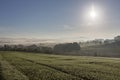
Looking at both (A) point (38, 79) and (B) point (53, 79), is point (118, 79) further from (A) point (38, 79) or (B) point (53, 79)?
(A) point (38, 79)

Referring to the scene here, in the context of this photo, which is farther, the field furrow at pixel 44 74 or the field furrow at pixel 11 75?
the field furrow at pixel 44 74

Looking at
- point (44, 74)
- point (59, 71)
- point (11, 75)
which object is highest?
point (11, 75)

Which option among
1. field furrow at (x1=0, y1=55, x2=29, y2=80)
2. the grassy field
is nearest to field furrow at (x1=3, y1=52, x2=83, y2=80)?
the grassy field

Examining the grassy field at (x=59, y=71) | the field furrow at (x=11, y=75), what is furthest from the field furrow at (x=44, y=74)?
the field furrow at (x=11, y=75)

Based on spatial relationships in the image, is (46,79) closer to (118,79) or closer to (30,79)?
(30,79)

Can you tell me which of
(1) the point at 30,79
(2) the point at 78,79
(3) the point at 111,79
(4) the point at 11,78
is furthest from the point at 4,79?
(3) the point at 111,79

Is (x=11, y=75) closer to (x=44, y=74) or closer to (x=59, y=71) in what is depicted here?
(x=44, y=74)

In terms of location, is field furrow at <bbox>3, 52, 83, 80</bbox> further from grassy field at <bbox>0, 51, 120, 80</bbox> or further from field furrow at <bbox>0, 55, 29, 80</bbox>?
field furrow at <bbox>0, 55, 29, 80</bbox>

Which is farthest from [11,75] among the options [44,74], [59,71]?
[59,71]

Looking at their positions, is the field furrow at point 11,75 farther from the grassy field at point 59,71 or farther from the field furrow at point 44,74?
the field furrow at point 44,74

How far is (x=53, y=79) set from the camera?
2966 cm

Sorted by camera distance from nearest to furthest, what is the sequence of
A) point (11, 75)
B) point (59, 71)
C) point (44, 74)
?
point (11, 75)
point (44, 74)
point (59, 71)

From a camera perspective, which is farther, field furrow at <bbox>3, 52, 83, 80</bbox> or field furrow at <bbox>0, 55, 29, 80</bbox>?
field furrow at <bbox>3, 52, 83, 80</bbox>

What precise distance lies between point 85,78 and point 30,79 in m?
8.32
